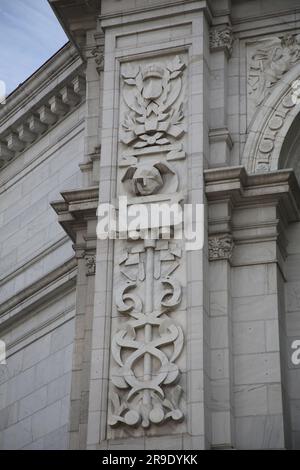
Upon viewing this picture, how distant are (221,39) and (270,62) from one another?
102cm

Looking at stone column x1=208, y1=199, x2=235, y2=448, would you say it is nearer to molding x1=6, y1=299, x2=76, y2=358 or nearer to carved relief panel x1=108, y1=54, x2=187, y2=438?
carved relief panel x1=108, y1=54, x2=187, y2=438

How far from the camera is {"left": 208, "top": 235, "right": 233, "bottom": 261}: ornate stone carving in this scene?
68.4ft

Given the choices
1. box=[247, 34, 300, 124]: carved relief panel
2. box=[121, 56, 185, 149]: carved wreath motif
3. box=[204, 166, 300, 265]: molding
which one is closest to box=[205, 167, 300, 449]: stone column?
box=[204, 166, 300, 265]: molding

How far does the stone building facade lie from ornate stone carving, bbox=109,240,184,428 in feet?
0.08

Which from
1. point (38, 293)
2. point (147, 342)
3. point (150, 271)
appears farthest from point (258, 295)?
point (38, 293)

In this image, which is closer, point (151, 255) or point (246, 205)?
point (151, 255)

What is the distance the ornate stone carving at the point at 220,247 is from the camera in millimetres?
20844

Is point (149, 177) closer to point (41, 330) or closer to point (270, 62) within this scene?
point (270, 62)

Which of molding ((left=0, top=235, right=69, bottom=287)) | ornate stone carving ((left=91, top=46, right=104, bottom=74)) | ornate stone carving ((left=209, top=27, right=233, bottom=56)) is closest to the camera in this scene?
ornate stone carving ((left=209, top=27, right=233, bottom=56))

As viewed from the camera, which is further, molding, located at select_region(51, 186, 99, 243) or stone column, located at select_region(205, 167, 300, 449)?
molding, located at select_region(51, 186, 99, 243)

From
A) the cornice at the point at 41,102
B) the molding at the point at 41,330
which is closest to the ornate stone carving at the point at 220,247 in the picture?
the molding at the point at 41,330

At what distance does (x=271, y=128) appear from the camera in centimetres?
2205

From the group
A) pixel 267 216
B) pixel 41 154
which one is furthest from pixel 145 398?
pixel 41 154

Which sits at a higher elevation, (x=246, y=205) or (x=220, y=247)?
(x=246, y=205)
